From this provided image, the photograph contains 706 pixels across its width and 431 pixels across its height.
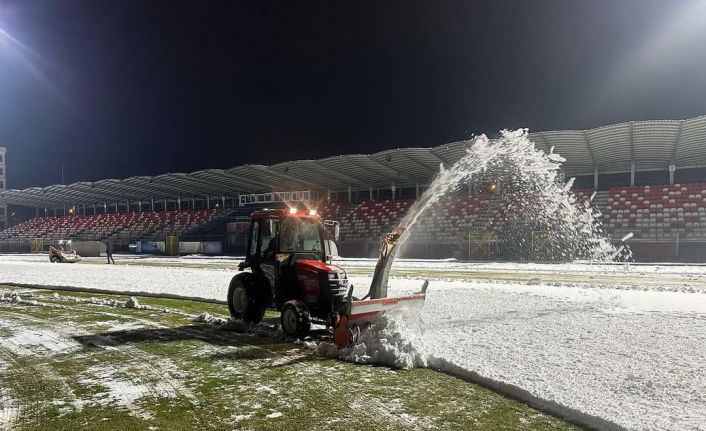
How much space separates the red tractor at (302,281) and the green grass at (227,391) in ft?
2.00

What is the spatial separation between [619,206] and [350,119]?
37.6 m

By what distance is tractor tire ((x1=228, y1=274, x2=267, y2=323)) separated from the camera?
9.16m

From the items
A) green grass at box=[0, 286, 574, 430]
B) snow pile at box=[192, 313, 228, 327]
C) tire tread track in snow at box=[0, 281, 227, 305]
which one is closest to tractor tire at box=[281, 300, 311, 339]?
green grass at box=[0, 286, 574, 430]

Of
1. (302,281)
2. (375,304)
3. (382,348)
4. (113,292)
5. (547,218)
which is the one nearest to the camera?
(382,348)

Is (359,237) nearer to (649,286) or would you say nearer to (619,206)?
(619,206)

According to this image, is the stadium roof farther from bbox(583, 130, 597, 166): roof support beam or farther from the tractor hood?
the tractor hood

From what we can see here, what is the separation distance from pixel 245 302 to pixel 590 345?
19.4ft

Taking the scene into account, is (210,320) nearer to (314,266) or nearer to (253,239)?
(253,239)

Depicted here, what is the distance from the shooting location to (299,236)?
8.83 metres

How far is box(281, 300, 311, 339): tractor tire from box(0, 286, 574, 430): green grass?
0.89ft

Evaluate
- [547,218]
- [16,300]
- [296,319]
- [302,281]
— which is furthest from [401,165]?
[296,319]

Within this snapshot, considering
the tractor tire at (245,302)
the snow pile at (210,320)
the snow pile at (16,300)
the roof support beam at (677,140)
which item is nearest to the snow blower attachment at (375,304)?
the tractor tire at (245,302)

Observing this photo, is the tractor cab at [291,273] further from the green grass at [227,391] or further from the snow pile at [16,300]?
the snow pile at [16,300]

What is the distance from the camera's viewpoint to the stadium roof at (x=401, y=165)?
98.5 feet
